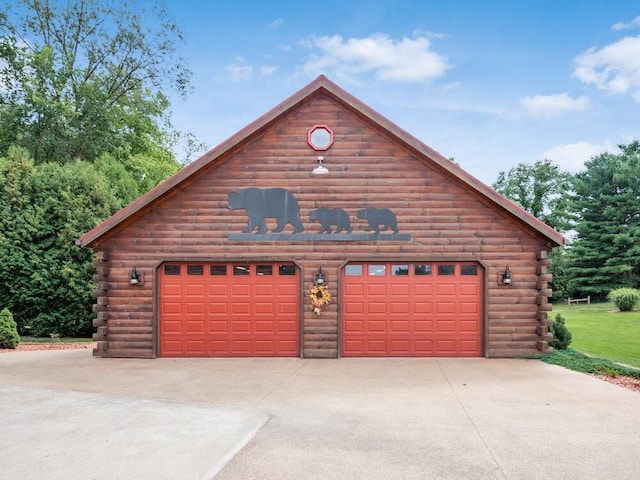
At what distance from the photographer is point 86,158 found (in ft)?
83.7

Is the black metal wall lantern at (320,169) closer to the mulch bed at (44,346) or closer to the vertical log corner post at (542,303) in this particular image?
the vertical log corner post at (542,303)

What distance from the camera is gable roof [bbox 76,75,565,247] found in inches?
412

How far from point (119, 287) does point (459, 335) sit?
8.04 metres

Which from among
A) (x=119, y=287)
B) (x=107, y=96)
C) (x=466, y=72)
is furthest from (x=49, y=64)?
(x=466, y=72)

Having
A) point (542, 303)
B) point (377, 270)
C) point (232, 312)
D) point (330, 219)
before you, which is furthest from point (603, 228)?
point (232, 312)

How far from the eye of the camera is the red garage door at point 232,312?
10969 millimetres

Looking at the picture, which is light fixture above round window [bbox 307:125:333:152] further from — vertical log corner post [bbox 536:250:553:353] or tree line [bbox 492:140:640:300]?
tree line [bbox 492:140:640:300]

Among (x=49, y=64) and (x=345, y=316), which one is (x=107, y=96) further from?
(x=345, y=316)

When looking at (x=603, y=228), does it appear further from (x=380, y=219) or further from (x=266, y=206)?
(x=266, y=206)

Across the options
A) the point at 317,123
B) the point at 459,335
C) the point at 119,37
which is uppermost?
the point at 119,37

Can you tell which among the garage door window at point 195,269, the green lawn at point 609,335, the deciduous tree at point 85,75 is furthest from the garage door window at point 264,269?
the deciduous tree at point 85,75

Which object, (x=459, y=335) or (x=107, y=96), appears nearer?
(x=459, y=335)

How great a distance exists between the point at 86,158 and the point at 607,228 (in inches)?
1377

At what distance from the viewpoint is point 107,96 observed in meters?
24.6
